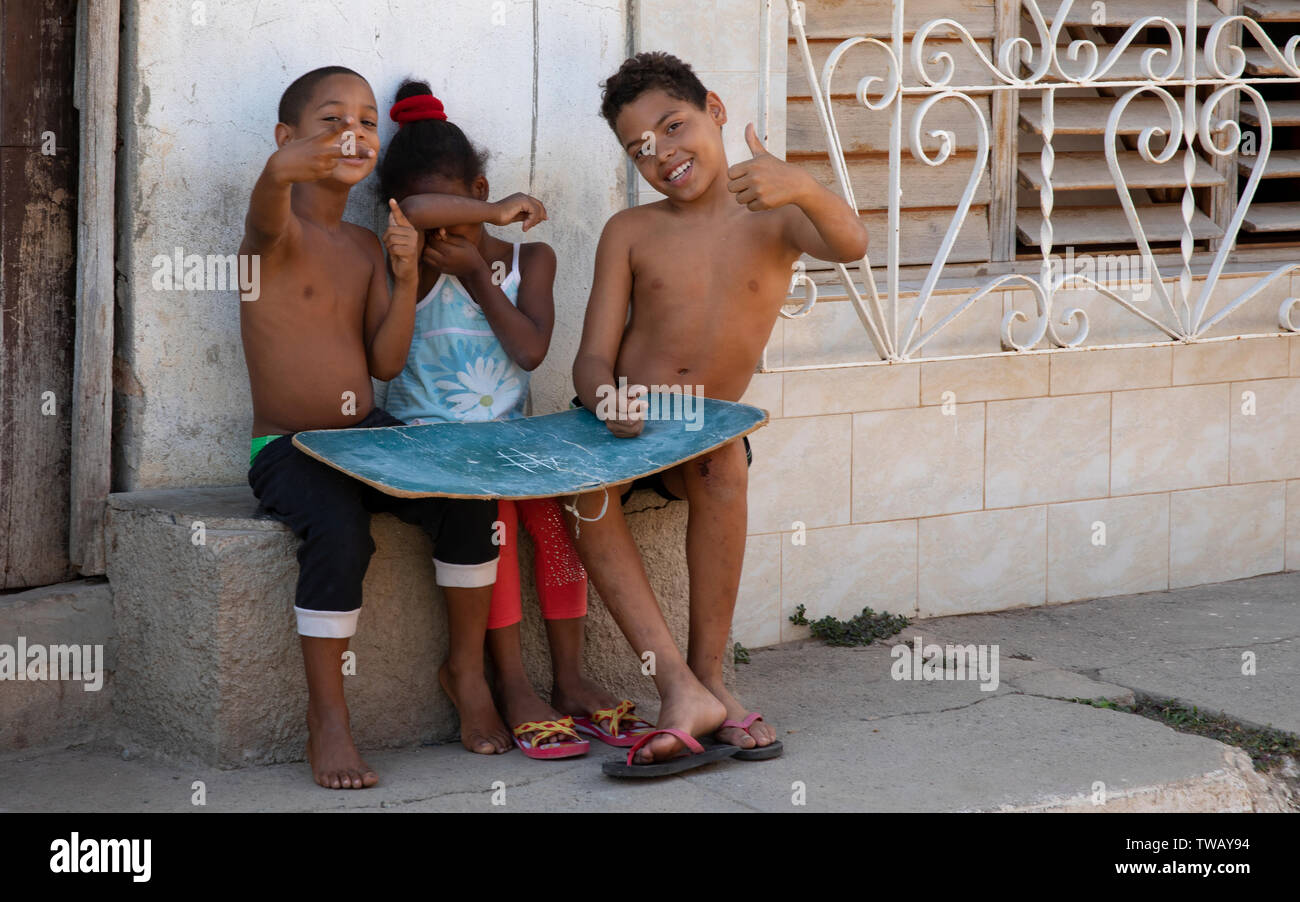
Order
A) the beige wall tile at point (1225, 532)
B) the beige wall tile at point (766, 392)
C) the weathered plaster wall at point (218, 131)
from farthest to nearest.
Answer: the beige wall tile at point (1225, 532) → the beige wall tile at point (766, 392) → the weathered plaster wall at point (218, 131)

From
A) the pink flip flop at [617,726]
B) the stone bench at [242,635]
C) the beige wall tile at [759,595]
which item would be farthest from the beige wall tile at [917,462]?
the pink flip flop at [617,726]

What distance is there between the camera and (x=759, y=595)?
3.97m

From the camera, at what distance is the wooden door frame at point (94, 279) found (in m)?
3.07

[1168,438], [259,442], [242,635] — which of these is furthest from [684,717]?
[1168,438]

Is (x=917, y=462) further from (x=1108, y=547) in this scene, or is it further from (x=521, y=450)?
(x=521, y=450)

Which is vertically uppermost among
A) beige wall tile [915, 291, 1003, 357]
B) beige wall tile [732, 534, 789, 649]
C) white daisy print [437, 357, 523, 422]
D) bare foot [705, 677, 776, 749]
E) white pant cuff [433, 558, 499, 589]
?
beige wall tile [915, 291, 1003, 357]

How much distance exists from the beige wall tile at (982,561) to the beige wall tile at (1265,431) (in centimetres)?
78

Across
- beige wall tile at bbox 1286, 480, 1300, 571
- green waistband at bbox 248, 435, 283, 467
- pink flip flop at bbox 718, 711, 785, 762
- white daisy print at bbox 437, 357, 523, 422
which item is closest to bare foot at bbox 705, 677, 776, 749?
pink flip flop at bbox 718, 711, 785, 762

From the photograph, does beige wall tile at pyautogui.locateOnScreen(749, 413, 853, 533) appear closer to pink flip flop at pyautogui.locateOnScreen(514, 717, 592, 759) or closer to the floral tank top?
the floral tank top

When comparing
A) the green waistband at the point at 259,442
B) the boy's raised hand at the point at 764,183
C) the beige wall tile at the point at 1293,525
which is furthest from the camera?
the beige wall tile at the point at 1293,525

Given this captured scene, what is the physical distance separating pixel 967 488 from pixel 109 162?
252 centimetres

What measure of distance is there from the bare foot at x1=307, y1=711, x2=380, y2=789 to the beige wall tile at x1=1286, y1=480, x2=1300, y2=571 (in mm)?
3284

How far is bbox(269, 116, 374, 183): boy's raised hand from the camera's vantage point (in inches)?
108

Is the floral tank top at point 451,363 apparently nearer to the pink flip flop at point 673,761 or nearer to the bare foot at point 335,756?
the bare foot at point 335,756
